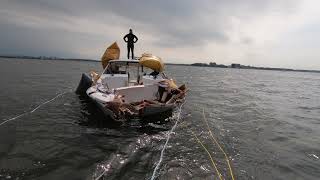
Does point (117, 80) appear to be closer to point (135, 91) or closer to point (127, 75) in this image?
point (127, 75)

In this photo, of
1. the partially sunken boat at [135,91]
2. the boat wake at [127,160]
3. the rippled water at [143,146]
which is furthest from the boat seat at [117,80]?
the boat wake at [127,160]

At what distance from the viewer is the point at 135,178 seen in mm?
6574

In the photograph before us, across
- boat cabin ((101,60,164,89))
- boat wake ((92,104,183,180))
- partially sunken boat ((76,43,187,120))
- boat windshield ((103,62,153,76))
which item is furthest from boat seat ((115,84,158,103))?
boat wake ((92,104,183,180))

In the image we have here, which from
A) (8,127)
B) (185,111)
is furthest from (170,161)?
(185,111)

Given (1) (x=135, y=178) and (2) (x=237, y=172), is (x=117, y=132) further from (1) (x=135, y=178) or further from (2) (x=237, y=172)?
(2) (x=237, y=172)

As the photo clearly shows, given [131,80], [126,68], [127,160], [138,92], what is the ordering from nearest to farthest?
[127,160] < [138,92] < [131,80] < [126,68]

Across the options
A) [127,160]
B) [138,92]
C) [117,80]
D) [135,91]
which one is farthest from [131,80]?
[127,160]

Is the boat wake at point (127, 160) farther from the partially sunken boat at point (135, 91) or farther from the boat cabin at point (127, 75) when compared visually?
the boat cabin at point (127, 75)

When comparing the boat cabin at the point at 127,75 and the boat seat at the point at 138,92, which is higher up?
the boat cabin at the point at 127,75

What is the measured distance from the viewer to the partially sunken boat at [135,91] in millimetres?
10516

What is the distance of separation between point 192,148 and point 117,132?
2.58m

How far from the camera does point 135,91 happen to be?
488 inches

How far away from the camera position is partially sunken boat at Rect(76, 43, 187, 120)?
10.5m

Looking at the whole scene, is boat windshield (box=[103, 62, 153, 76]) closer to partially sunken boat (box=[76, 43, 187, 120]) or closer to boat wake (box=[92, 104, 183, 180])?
partially sunken boat (box=[76, 43, 187, 120])
